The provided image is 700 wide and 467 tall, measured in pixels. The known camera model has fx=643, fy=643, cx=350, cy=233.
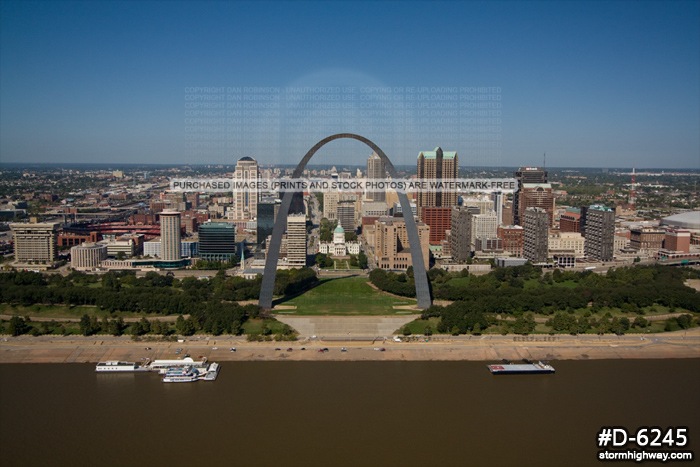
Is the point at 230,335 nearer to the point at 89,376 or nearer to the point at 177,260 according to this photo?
the point at 89,376

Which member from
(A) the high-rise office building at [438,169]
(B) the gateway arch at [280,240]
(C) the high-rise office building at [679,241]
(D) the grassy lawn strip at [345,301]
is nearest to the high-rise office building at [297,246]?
(D) the grassy lawn strip at [345,301]

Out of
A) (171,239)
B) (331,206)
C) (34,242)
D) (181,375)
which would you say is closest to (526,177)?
(331,206)

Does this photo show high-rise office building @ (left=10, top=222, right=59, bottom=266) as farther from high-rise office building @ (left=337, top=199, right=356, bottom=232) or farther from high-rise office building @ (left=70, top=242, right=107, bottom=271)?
high-rise office building @ (left=337, top=199, right=356, bottom=232)

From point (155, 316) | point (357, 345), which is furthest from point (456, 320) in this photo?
point (155, 316)

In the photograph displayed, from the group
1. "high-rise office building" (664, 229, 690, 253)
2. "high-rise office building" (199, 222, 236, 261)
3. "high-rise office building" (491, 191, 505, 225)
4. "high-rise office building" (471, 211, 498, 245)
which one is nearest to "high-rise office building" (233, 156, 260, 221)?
"high-rise office building" (199, 222, 236, 261)

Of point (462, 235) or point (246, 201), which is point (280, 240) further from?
point (246, 201)
